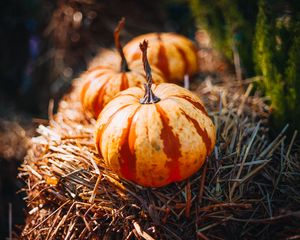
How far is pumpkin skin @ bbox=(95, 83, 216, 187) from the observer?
2.09 metres

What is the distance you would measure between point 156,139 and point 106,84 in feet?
3.14

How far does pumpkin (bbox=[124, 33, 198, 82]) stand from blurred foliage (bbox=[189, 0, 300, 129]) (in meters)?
0.51

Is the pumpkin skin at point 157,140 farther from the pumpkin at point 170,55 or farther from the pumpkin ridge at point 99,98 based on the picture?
the pumpkin at point 170,55

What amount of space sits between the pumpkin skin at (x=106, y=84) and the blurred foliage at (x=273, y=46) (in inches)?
35.3

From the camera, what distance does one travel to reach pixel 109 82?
2840 millimetres

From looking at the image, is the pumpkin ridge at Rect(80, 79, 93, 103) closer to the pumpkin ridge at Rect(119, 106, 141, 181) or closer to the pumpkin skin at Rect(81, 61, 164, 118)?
the pumpkin skin at Rect(81, 61, 164, 118)

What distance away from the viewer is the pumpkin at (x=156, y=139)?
2088 millimetres

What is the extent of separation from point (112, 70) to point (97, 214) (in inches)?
52.3

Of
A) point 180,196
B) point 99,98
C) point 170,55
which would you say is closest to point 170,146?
point 180,196

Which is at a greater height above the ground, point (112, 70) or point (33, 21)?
point (33, 21)

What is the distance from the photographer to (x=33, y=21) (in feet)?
19.1

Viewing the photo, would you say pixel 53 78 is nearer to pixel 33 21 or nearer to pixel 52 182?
pixel 33 21

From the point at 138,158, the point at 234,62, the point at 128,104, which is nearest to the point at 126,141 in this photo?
the point at 138,158

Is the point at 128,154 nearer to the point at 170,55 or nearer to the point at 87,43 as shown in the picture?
the point at 170,55
